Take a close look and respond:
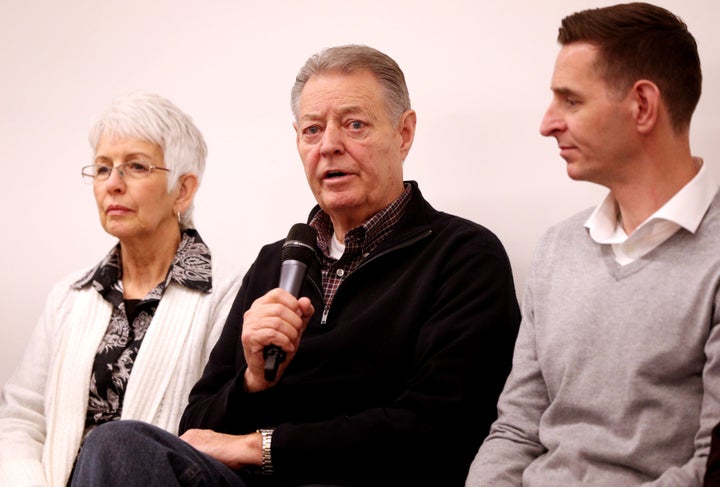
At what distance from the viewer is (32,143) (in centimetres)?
317

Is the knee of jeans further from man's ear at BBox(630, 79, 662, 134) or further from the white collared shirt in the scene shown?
man's ear at BBox(630, 79, 662, 134)

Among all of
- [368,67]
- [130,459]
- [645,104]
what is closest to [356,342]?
[130,459]

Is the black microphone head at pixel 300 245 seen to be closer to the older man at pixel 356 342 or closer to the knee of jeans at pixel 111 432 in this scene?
the older man at pixel 356 342

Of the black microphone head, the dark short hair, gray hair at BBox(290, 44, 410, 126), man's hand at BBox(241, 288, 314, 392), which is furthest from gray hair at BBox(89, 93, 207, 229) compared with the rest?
the dark short hair

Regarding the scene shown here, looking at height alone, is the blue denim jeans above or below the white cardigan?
below

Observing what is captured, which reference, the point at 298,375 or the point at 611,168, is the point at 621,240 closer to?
the point at 611,168

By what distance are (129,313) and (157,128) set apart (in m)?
0.52

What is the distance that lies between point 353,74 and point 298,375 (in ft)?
2.43

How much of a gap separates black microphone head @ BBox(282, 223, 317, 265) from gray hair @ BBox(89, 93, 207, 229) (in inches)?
29.9

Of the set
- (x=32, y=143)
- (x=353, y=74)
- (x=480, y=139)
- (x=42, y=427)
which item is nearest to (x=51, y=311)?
(x=42, y=427)

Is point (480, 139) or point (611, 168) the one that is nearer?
point (611, 168)

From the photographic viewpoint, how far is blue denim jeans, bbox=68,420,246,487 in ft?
5.68

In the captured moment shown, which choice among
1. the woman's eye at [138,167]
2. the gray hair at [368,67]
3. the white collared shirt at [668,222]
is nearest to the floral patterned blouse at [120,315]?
the woman's eye at [138,167]

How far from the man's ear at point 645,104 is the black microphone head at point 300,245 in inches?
27.5
